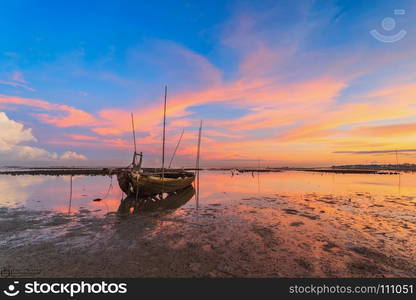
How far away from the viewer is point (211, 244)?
884 centimetres

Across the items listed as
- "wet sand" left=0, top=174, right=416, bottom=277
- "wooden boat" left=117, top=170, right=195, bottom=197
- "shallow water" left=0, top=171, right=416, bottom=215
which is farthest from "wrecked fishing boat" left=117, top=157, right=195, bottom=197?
"wet sand" left=0, top=174, right=416, bottom=277

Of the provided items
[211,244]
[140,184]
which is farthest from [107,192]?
[211,244]

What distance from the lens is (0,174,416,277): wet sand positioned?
6559mm

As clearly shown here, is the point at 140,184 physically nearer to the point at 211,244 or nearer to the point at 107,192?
the point at 107,192

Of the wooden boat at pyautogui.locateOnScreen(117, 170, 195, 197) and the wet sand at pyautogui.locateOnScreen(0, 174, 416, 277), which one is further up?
the wooden boat at pyautogui.locateOnScreen(117, 170, 195, 197)

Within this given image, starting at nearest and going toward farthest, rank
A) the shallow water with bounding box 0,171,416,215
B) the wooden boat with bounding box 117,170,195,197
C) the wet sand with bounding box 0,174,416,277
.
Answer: the wet sand with bounding box 0,174,416,277 < the shallow water with bounding box 0,171,416,215 < the wooden boat with bounding box 117,170,195,197

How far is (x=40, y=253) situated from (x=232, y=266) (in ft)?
22.1

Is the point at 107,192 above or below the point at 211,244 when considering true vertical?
below

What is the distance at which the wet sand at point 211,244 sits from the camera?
656cm

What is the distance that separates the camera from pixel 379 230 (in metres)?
10.8

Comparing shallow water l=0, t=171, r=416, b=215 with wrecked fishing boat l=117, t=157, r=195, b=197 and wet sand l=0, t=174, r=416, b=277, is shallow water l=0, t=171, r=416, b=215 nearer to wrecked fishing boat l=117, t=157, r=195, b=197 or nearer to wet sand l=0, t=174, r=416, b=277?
wrecked fishing boat l=117, t=157, r=195, b=197

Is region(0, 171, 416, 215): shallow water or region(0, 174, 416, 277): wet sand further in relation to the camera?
region(0, 171, 416, 215): shallow water

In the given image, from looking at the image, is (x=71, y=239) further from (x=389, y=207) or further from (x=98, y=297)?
(x=389, y=207)

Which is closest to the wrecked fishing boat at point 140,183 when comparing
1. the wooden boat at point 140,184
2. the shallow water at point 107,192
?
the wooden boat at point 140,184
